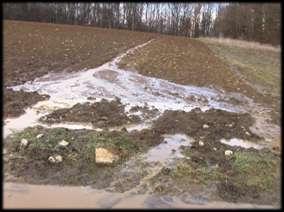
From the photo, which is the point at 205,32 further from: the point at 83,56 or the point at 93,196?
the point at 93,196

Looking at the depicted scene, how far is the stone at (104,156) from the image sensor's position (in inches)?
241

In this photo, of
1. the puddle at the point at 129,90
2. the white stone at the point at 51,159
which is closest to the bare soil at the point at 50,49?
the puddle at the point at 129,90

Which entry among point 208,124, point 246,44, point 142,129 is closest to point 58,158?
point 142,129

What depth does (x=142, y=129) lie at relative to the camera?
25.1 feet

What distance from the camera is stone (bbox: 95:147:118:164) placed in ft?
20.1

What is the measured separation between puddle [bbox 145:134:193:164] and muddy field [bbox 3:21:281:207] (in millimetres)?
15

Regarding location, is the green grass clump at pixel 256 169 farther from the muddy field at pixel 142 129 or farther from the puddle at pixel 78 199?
the puddle at pixel 78 199

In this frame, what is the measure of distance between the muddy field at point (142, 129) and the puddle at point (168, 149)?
0.6 inches

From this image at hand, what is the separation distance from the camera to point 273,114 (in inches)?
388

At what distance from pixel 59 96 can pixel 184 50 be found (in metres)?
9.24

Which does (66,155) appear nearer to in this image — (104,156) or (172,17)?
(104,156)

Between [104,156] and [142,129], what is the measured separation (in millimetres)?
1570

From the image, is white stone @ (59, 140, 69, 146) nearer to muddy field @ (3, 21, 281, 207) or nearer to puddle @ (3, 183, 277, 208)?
muddy field @ (3, 21, 281, 207)

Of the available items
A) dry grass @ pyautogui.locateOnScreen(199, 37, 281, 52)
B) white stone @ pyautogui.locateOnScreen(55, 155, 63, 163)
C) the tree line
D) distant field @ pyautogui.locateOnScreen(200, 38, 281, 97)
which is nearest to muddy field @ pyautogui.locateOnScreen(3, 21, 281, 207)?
white stone @ pyautogui.locateOnScreen(55, 155, 63, 163)
